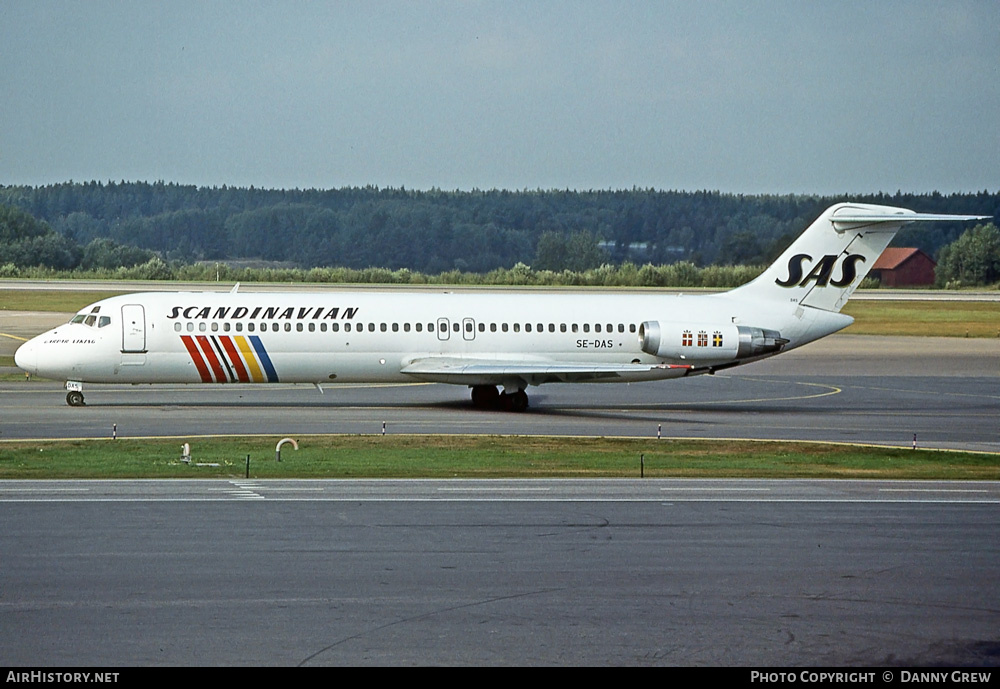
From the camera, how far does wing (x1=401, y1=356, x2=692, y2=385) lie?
121ft

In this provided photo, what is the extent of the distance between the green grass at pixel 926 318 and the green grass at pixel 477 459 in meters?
51.3

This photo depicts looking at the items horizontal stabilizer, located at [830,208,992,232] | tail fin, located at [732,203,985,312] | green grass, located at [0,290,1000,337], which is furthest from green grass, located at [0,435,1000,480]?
green grass, located at [0,290,1000,337]

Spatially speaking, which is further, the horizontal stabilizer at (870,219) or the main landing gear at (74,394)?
the horizontal stabilizer at (870,219)

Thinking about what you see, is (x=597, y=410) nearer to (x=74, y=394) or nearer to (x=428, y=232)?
(x=74, y=394)

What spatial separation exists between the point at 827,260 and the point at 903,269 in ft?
221

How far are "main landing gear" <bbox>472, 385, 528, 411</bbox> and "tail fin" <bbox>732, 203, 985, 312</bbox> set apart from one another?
8.22m

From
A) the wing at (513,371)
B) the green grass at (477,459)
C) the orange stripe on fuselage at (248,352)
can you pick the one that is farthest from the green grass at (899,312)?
the green grass at (477,459)

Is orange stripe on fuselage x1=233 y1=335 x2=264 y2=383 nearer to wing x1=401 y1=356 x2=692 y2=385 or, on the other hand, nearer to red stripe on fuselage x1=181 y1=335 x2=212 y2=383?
red stripe on fuselage x1=181 y1=335 x2=212 y2=383

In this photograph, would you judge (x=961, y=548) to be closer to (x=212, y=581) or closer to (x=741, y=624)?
(x=741, y=624)

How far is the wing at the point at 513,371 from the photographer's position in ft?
121

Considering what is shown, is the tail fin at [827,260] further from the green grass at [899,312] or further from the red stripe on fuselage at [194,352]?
the green grass at [899,312]

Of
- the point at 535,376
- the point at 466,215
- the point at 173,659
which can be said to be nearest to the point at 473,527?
the point at 173,659

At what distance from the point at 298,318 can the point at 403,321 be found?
306cm
